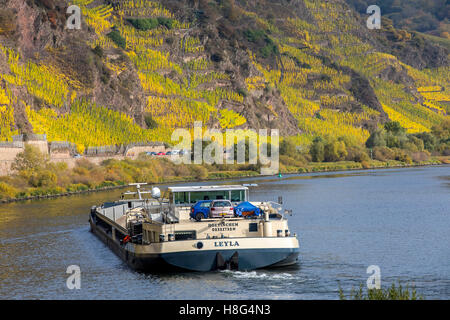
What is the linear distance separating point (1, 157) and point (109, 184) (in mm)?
17749

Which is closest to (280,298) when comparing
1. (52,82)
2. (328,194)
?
(328,194)

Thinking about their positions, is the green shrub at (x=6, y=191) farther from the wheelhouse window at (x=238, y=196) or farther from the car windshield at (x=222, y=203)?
→ the car windshield at (x=222, y=203)

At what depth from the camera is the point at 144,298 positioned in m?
38.0

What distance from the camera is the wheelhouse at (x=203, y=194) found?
154 feet

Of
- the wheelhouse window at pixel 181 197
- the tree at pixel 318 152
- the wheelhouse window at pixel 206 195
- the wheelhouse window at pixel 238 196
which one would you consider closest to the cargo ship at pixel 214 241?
the wheelhouse window at pixel 181 197

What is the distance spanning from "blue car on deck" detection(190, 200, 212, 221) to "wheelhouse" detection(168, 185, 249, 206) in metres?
2.63

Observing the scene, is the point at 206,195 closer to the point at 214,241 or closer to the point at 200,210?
the point at 200,210

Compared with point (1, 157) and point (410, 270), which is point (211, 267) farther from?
point (1, 157)

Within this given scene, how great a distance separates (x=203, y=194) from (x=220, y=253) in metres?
7.43

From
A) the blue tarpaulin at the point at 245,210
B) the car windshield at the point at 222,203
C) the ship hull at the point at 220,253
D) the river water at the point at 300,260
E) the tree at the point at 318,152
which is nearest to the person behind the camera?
the river water at the point at 300,260

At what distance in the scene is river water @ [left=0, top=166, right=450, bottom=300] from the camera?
1544 inches

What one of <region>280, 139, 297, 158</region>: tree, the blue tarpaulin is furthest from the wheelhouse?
<region>280, 139, 297, 158</region>: tree

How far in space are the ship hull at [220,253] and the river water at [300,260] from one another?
553 mm

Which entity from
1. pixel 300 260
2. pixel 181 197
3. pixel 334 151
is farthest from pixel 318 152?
pixel 181 197
